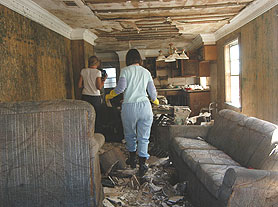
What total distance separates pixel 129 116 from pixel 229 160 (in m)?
1.35

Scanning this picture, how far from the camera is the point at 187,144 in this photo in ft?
11.4

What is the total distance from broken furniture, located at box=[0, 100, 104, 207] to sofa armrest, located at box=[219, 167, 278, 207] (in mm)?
953

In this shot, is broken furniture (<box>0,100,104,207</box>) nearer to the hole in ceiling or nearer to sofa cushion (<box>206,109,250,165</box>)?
sofa cushion (<box>206,109,250,165</box>)

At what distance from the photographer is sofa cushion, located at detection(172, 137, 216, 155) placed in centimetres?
334

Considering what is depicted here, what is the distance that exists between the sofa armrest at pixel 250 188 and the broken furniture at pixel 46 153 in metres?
0.95

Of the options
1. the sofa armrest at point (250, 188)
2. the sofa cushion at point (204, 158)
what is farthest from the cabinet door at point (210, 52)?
the sofa armrest at point (250, 188)

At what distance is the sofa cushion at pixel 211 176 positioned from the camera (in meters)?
2.10

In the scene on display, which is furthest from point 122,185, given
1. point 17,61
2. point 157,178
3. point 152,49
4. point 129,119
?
point 152,49

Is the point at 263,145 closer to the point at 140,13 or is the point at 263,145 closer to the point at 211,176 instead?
the point at 211,176

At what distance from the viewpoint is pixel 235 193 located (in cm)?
175

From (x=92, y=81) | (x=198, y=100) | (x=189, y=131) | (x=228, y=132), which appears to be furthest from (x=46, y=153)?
(x=198, y=100)

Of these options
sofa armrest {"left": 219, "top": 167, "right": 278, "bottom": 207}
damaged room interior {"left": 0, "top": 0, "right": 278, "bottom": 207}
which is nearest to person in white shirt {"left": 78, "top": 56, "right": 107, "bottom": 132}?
damaged room interior {"left": 0, "top": 0, "right": 278, "bottom": 207}

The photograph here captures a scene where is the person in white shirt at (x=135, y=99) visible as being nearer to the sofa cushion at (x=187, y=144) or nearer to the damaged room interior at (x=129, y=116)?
the damaged room interior at (x=129, y=116)

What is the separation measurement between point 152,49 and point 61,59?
6263 millimetres
